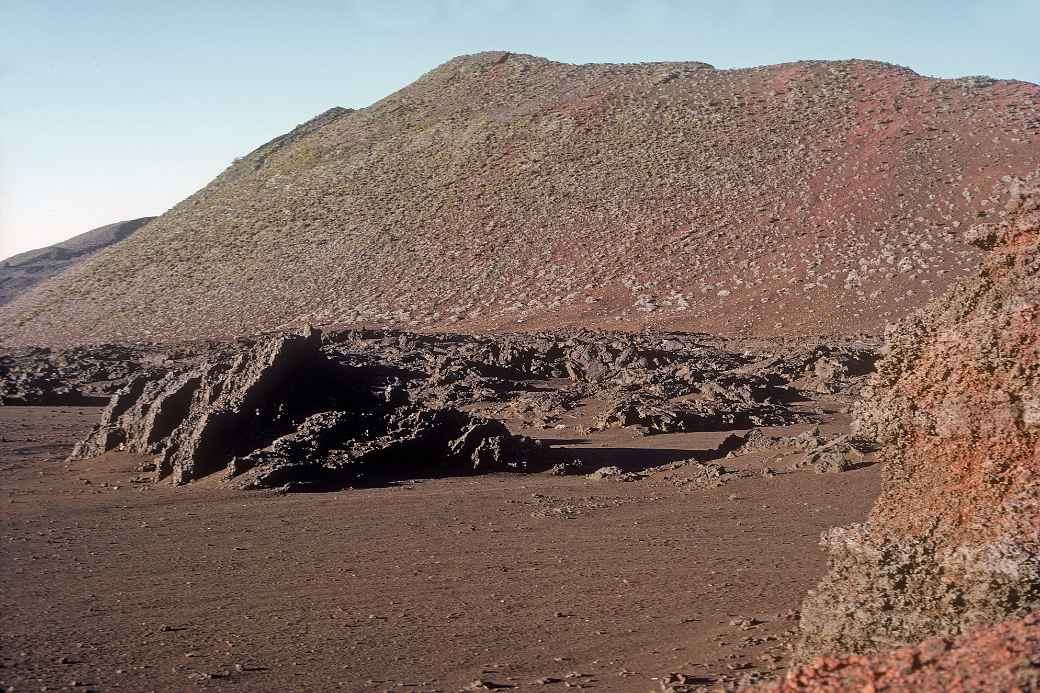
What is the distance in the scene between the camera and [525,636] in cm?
533

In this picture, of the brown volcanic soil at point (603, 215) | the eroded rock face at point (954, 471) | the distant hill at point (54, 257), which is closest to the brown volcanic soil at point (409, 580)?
the eroded rock face at point (954, 471)

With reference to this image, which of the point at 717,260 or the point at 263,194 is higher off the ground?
the point at 263,194

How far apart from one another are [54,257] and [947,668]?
249ft

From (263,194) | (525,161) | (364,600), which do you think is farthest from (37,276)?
(364,600)

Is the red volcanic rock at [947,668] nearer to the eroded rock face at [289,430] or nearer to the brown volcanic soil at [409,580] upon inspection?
the brown volcanic soil at [409,580]

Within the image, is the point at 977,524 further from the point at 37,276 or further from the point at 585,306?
the point at 37,276

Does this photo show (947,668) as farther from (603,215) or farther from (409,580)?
(603,215)

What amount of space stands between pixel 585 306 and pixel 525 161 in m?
11.8

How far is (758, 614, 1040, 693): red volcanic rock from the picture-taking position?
107 inches

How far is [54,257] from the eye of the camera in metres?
71.6

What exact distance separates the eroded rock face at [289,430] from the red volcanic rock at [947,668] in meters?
6.72

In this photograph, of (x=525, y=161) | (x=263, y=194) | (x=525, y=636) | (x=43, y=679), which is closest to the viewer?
Answer: (x=43, y=679)

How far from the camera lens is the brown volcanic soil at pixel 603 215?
103 ft

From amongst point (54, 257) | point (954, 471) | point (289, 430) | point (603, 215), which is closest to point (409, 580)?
point (954, 471)
